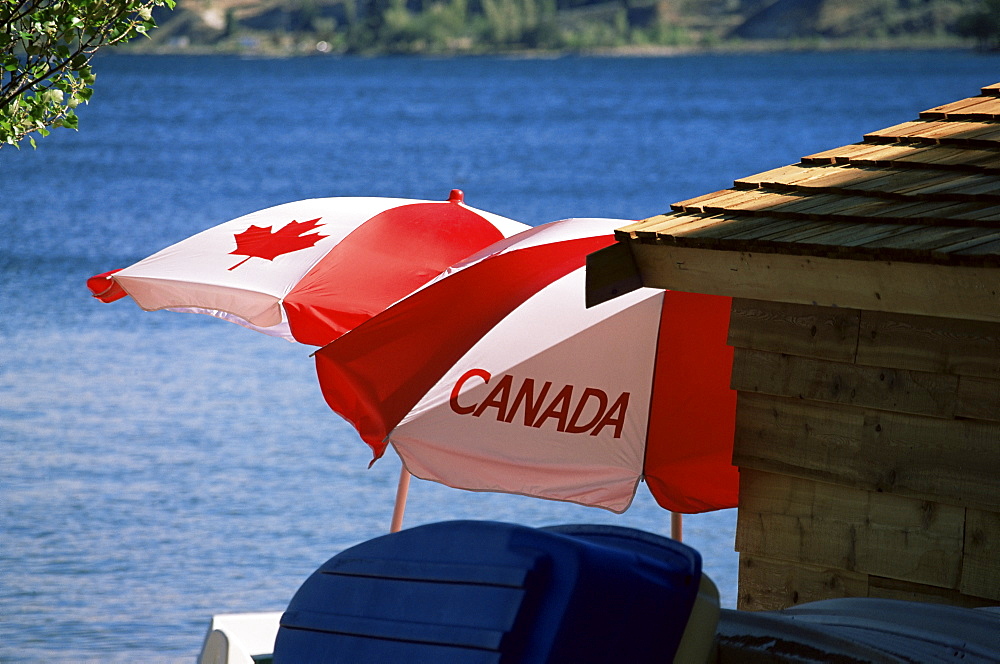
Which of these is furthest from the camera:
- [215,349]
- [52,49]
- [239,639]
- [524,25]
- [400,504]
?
[524,25]

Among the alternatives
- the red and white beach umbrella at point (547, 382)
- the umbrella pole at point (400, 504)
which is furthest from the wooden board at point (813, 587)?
the umbrella pole at point (400, 504)

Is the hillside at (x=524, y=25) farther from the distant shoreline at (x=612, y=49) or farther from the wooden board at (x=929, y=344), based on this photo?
the wooden board at (x=929, y=344)

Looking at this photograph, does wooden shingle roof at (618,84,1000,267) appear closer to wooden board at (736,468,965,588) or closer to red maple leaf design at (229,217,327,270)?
wooden board at (736,468,965,588)

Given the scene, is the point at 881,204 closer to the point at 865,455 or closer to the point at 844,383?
the point at 844,383

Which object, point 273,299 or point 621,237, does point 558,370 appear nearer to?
point 621,237

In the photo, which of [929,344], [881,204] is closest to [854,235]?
[881,204]

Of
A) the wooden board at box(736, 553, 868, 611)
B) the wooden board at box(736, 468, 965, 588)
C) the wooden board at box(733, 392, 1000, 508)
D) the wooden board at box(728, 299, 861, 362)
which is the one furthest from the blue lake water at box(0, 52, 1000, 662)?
the wooden board at box(728, 299, 861, 362)

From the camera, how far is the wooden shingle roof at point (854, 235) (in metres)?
2.93

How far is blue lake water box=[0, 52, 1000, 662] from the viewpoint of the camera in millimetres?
7648

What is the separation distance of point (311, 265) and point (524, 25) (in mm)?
130257

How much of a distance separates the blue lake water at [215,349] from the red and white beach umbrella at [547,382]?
3.27 metres

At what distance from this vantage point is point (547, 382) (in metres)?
3.96

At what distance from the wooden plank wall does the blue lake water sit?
3764 mm

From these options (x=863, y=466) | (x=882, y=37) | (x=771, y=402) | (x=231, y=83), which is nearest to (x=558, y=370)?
(x=771, y=402)
